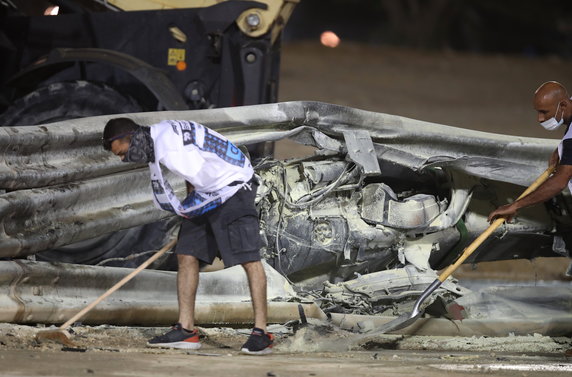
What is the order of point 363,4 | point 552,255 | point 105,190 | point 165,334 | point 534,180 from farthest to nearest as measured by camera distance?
1. point 363,4
2. point 552,255
3. point 534,180
4. point 105,190
5. point 165,334

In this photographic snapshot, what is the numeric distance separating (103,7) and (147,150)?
10.7 ft

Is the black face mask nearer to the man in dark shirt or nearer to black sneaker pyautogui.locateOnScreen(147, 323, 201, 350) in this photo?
black sneaker pyautogui.locateOnScreen(147, 323, 201, 350)

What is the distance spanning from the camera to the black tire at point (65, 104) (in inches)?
287

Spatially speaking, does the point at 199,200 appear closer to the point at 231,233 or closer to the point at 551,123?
the point at 231,233

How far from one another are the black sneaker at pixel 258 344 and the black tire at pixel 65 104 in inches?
97.8

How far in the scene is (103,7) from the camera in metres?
8.18

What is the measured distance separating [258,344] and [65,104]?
107 inches

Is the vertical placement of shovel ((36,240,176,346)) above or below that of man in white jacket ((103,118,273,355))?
below

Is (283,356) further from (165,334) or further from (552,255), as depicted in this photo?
(552,255)

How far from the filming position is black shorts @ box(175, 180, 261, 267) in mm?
5559

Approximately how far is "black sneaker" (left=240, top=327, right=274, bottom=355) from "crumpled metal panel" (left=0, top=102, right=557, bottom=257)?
1.19 meters

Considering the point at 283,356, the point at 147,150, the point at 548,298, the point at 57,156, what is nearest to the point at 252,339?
the point at 283,356

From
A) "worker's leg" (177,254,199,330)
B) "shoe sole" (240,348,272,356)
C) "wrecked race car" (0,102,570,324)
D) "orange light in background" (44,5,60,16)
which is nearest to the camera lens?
"shoe sole" (240,348,272,356)

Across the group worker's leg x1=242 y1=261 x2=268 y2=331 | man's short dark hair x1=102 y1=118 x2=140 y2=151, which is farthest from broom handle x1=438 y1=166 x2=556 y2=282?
man's short dark hair x1=102 y1=118 x2=140 y2=151
